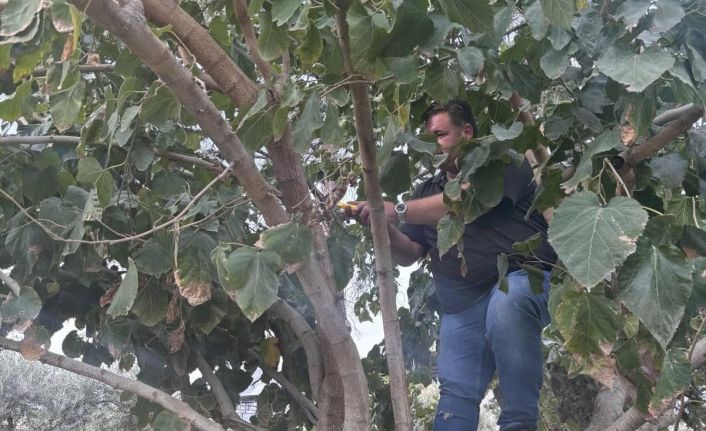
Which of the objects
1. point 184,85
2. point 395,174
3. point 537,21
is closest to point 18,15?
point 184,85

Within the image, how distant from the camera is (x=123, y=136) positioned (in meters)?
2.09

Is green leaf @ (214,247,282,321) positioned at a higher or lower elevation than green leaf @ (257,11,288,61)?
lower

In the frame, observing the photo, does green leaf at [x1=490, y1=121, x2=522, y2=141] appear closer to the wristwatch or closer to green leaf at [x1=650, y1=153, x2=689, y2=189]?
green leaf at [x1=650, y1=153, x2=689, y2=189]

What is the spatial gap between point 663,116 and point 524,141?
31 cm

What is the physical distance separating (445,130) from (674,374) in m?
1.02

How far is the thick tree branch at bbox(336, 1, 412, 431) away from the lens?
185 centimetres

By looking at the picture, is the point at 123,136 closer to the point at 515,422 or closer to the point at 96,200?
the point at 96,200

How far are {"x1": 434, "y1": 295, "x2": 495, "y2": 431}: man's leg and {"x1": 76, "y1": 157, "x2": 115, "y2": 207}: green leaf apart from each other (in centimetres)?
106

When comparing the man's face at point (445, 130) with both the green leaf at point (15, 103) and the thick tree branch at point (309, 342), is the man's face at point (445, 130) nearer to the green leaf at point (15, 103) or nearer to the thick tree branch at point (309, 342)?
the thick tree branch at point (309, 342)

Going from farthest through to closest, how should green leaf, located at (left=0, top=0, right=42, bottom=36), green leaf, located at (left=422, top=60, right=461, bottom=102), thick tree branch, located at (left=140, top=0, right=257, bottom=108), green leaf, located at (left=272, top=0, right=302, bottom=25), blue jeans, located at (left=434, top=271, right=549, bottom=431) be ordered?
blue jeans, located at (left=434, top=271, right=549, bottom=431), thick tree branch, located at (left=140, top=0, right=257, bottom=108), green leaf, located at (left=422, top=60, right=461, bottom=102), green leaf, located at (left=272, top=0, right=302, bottom=25), green leaf, located at (left=0, top=0, right=42, bottom=36)

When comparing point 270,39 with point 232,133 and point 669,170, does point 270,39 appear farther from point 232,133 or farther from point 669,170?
point 669,170

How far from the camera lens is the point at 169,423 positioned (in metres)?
2.29

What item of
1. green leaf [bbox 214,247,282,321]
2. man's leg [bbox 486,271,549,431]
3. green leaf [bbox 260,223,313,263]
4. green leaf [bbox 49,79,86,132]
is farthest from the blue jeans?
green leaf [bbox 49,79,86,132]

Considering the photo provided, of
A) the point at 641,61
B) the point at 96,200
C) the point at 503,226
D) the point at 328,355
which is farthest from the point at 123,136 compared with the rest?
the point at 641,61
